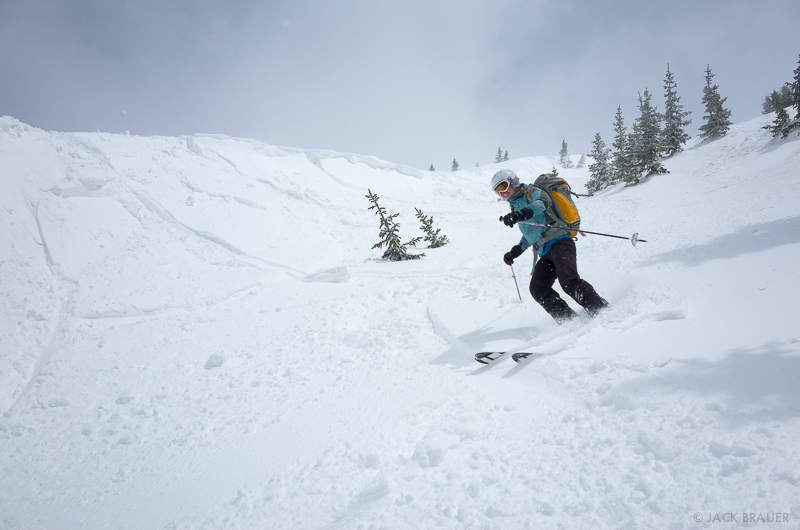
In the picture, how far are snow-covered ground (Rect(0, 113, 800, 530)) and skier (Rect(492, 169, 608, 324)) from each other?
44 cm

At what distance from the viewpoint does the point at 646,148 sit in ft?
78.8

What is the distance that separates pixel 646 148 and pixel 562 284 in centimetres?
2636

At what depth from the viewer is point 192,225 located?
12.3 m

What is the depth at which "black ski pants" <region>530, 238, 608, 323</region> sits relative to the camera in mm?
4461

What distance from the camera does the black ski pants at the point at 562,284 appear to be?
4.46 m

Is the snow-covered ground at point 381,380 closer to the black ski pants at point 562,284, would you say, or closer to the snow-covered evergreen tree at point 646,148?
the black ski pants at point 562,284

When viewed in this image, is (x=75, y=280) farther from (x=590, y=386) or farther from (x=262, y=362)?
(x=590, y=386)

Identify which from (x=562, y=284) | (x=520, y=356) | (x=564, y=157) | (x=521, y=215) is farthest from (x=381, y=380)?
(x=564, y=157)

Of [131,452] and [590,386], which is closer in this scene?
[590,386]

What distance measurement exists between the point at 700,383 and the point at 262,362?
534 cm

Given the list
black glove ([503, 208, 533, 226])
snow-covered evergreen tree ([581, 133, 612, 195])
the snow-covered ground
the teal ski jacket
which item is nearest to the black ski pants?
the teal ski jacket

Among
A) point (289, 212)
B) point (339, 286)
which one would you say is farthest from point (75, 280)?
point (289, 212)

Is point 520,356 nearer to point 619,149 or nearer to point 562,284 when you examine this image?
point 562,284

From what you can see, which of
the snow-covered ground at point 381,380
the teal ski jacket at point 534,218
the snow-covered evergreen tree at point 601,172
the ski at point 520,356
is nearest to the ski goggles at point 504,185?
the teal ski jacket at point 534,218
